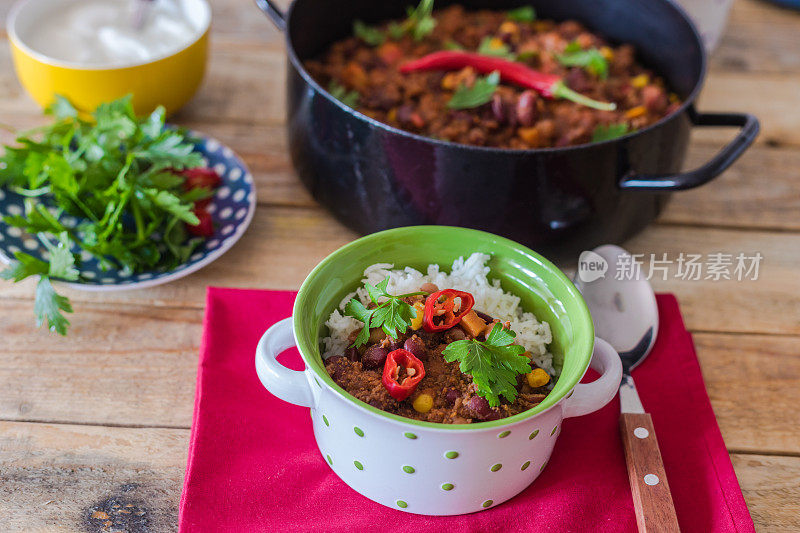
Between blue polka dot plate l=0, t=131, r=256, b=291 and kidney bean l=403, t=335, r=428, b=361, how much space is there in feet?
1.55

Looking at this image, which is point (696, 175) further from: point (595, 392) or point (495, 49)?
point (495, 49)

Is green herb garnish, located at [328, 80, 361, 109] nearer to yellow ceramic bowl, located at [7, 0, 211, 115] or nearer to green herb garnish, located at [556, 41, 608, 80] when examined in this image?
yellow ceramic bowl, located at [7, 0, 211, 115]

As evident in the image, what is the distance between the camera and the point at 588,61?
5.13 ft

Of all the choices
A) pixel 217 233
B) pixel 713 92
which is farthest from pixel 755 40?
pixel 217 233

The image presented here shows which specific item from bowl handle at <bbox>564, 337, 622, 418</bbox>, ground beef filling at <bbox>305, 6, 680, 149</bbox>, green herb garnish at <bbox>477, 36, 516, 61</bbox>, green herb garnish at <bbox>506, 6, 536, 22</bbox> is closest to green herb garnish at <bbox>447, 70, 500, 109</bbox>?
ground beef filling at <bbox>305, 6, 680, 149</bbox>

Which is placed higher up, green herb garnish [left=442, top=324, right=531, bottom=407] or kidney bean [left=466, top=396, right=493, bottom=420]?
green herb garnish [left=442, top=324, right=531, bottom=407]

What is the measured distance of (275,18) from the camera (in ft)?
4.96

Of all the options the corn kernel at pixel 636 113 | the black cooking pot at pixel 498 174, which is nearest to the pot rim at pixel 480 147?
the black cooking pot at pixel 498 174

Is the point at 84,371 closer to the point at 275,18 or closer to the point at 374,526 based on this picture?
the point at 374,526

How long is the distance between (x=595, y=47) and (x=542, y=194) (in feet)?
1.87

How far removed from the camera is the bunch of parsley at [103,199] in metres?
1.23

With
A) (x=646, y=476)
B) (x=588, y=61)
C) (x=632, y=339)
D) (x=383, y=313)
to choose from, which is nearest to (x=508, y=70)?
(x=588, y=61)

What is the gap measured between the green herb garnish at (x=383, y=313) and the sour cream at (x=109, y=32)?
0.80 meters

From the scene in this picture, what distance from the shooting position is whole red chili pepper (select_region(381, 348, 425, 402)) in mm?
938
